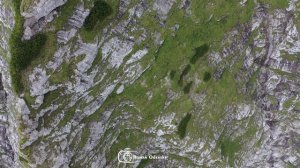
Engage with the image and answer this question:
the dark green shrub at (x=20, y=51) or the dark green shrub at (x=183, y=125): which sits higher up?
the dark green shrub at (x=20, y=51)

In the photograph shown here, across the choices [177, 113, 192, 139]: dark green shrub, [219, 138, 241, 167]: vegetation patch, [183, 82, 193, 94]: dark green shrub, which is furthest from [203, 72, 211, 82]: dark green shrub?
[219, 138, 241, 167]: vegetation patch

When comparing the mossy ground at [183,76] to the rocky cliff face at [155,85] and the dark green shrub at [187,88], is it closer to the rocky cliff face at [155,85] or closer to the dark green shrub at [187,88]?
the dark green shrub at [187,88]

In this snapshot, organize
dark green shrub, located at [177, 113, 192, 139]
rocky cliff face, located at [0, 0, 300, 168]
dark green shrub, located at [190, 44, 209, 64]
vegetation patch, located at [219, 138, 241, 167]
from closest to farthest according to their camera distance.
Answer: rocky cliff face, located at [0, 0, 300, 168]
dark green shrub, located at [190, 44, 209, 64]
dark green shrub, located at [177, 113, 192, 139]
vegetation patch, located at [219, 138, 241, 167]

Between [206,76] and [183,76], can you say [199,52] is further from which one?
[206,76]

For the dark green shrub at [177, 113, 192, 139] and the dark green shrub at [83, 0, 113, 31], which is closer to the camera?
the dark green shrub at [83, 0, 113, 31]

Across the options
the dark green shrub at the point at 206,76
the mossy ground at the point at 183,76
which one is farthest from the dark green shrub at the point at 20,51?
the dark green shrub at the point at 206,76

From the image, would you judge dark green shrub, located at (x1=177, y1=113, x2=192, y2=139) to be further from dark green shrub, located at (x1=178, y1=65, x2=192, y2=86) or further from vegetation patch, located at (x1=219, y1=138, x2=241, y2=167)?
vegetation patch, located at (x1=219, y1=138, x2=241, y2=167)

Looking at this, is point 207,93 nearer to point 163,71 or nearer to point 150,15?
point 163,71

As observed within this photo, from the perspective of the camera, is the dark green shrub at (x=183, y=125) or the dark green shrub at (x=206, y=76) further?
the dark green shrub at (x=183, y=125)
